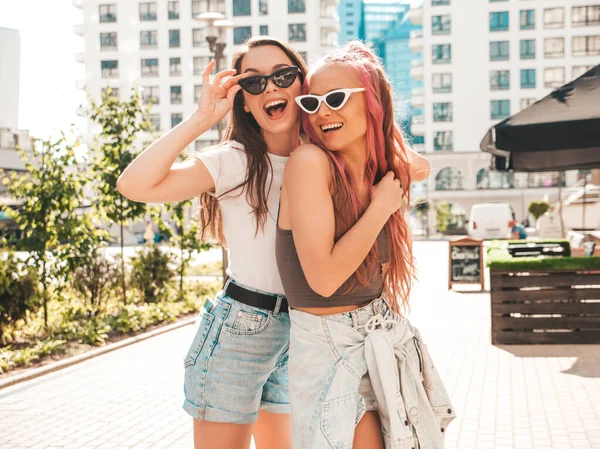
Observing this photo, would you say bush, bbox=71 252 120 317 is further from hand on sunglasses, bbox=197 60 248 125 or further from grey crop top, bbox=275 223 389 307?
grey crop top, bbox=275 223 389 307

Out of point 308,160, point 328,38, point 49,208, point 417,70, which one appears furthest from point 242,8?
point 308,160

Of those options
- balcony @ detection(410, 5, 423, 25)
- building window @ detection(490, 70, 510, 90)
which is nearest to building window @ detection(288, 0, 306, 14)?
balcony @ detection(410, 5, 423, 25)

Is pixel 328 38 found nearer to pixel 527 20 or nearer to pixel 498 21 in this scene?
pixel 498 21

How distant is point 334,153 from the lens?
247cm

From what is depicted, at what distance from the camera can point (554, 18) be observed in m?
68.3

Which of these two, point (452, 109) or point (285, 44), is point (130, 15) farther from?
point (285, 44)

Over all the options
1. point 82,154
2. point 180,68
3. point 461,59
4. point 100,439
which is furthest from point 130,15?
point 100,439

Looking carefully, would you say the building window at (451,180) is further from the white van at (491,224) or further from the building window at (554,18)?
the white van at (491,224)

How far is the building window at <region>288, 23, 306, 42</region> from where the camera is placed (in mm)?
72938

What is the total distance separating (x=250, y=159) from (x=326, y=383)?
33.3 inches

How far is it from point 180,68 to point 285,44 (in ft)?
243

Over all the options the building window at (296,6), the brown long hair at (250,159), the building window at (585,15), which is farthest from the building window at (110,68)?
the brown long hair at (250,159)

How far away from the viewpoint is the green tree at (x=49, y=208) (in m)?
11.0

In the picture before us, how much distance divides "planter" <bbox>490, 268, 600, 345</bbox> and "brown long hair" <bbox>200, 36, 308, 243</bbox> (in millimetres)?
6712
